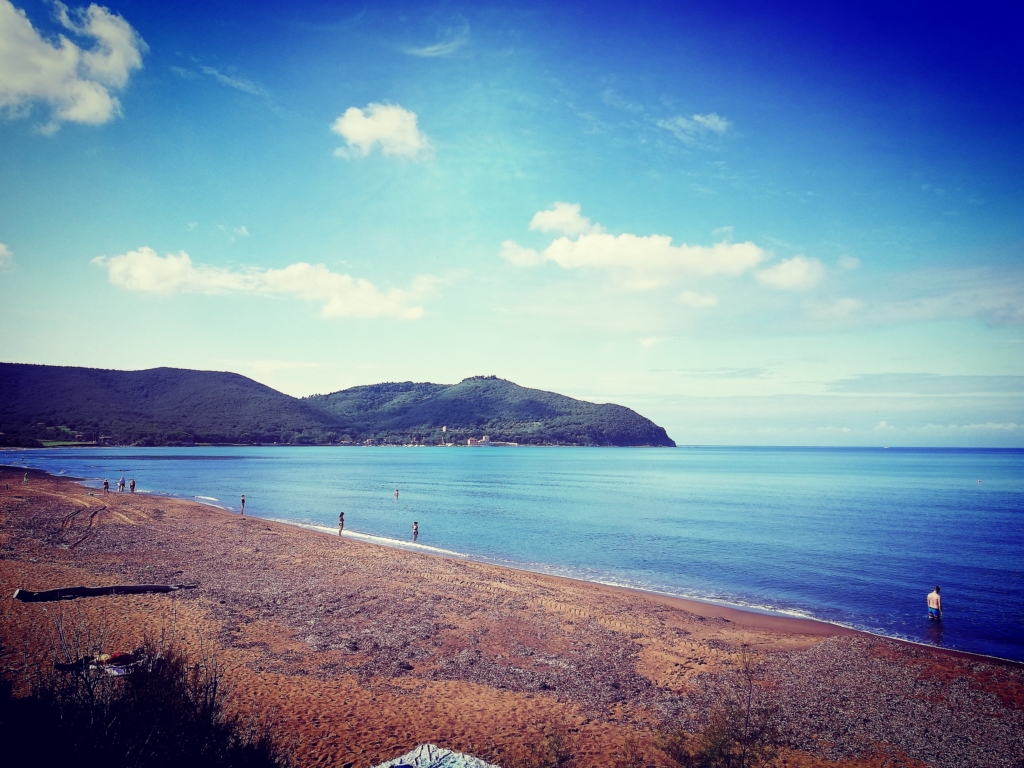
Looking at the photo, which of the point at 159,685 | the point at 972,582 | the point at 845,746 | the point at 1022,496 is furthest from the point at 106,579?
the point at 1022,496

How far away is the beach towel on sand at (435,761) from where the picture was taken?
6.49 meters

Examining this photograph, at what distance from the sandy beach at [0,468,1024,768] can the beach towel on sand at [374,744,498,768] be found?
1.16m

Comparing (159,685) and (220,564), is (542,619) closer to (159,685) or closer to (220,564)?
(159,685)

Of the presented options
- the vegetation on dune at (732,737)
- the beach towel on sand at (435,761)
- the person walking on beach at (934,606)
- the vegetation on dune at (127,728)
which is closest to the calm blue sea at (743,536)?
the person walking on beach at (934,606)

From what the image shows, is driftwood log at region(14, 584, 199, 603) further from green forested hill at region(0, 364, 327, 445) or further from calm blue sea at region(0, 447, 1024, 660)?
green forested hill at region(0, 364, 327, 445)

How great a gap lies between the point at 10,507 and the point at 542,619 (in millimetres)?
32130

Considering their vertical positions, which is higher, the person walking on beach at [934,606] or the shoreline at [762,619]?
the person walking on beach at [934,606]

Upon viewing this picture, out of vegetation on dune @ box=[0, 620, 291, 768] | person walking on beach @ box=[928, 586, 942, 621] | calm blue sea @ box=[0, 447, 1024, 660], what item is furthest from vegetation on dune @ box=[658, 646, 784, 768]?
person walking on beach @ box=[928, 586, 942, 621]

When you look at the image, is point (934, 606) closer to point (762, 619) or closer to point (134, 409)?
point (762, 619)

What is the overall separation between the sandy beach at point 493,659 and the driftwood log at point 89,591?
36 centimetres

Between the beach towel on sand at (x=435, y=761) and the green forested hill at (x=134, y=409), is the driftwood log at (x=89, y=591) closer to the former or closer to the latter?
the beach towel on sand at (x=435, y=761)

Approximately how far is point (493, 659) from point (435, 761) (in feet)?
19.0

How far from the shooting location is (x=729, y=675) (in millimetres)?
12141

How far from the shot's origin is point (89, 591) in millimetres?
14281
